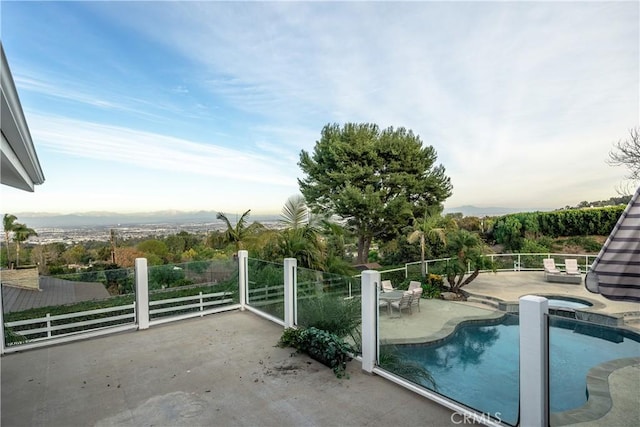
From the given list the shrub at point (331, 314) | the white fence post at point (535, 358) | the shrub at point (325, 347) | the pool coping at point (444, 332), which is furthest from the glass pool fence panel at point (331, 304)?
the white fence post at point (535, 358)

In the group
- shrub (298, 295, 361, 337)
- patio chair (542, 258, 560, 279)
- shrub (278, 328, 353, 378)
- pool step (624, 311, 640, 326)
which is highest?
shrub (298, 295, 361, 337)

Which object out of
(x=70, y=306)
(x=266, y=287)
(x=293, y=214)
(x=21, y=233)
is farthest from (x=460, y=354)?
(x=21, y=233)

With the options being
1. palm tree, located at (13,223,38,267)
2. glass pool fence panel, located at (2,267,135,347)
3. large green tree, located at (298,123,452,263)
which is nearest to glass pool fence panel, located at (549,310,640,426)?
glass pool fence panel, located at (2,267,135,347)

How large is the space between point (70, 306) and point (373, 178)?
15005 mm

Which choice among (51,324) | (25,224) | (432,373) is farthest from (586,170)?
(25,224)

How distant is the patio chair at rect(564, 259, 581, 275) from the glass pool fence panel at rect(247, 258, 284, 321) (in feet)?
39.0

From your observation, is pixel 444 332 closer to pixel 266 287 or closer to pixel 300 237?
pixel 266 287

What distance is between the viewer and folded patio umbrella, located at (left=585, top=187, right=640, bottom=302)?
4.55 feet

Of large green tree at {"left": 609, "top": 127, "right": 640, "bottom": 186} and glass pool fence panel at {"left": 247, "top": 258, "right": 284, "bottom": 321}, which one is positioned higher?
large green tree at {"left": 609, "top": 127, "right": 640, "bottom": 186}

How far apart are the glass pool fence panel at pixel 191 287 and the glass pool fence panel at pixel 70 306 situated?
1.28 ft

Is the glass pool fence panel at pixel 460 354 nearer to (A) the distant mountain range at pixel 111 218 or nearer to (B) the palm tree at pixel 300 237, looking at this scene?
(B) the palm tree at pixel 300 237

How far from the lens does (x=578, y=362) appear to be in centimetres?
266

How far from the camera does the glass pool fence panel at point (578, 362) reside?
2498mm

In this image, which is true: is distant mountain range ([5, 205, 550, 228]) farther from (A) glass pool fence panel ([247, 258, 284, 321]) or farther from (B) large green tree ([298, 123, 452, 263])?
(A) glass pool fence panel ([247, 258, 284, 321])
